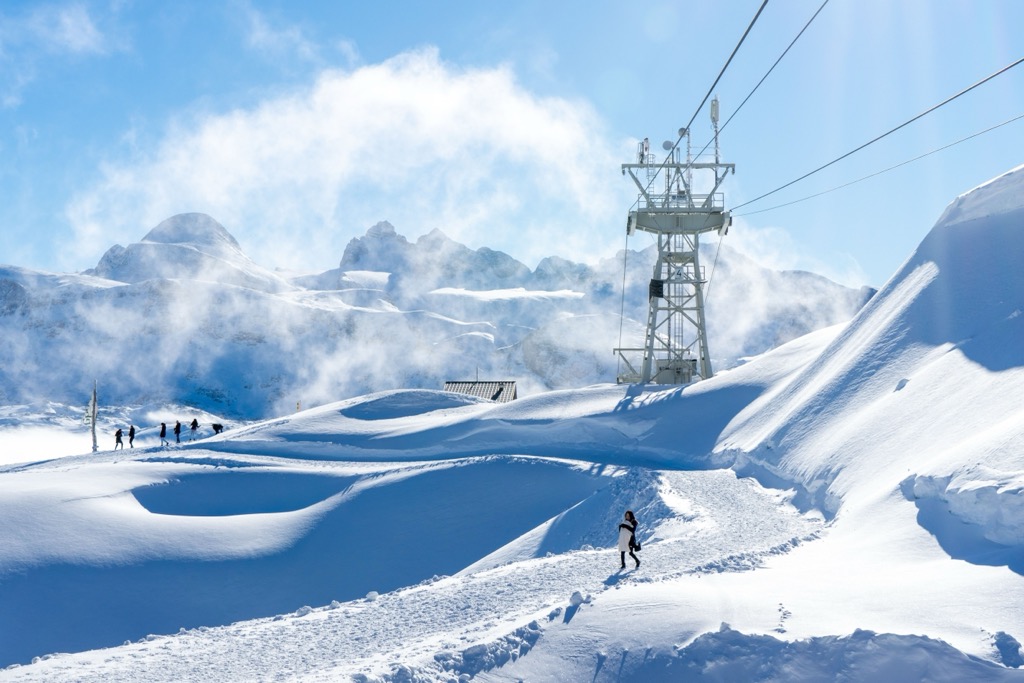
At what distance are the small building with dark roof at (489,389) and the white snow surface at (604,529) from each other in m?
14.3

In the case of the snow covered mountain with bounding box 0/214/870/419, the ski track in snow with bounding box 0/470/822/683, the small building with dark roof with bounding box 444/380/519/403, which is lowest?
the ski track in snow with bounding box 0/470/822/683

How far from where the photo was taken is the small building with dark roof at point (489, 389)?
150ft

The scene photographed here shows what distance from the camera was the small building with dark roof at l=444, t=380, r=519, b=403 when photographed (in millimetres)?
45812

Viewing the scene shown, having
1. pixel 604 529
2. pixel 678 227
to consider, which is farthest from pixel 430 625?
pixel 678 227

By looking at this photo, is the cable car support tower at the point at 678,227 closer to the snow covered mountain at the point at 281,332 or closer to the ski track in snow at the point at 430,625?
the ski track in snow at the point at 430,625

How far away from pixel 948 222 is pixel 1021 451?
14.0 meters

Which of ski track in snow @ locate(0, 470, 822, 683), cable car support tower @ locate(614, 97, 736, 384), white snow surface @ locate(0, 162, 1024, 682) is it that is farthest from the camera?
cable car support tower @ locate(614, 97, 736, 384)

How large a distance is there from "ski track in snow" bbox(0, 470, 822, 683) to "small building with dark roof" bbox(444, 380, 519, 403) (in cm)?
3053

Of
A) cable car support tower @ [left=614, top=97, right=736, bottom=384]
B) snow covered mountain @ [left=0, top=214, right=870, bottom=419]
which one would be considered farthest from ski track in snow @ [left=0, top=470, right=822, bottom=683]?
snow covered mountain @ [left=0, top=214, right=870, bottom=419]

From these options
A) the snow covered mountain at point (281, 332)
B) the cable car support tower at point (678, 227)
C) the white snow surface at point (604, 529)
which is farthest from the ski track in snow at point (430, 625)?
the snow covered mountain at point (281, 332)

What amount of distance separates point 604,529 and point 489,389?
30985 millimetres

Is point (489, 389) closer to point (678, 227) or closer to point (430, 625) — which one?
point (678, 227)

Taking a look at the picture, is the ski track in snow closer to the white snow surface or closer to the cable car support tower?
the white snow surface

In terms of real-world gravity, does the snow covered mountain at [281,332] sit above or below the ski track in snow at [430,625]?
above
